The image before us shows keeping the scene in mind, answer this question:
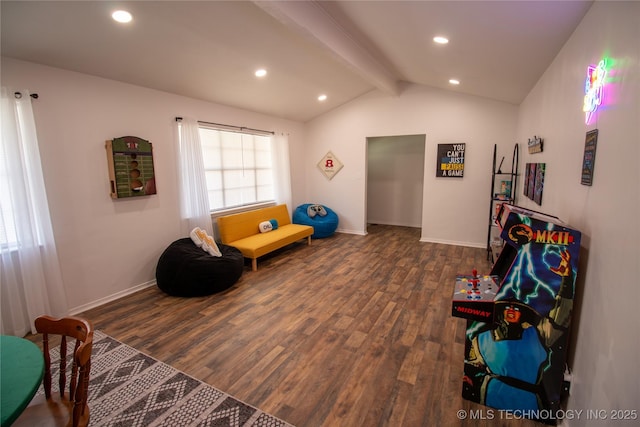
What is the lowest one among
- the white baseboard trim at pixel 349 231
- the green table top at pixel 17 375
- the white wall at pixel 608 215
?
the white baseboard trim at pixel 349 231

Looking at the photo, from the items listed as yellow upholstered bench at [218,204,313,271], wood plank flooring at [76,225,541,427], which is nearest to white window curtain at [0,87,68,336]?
wood plank flooring at [76,225,541,427]

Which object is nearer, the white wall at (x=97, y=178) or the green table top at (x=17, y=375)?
the green table top at (x=17, y=375)

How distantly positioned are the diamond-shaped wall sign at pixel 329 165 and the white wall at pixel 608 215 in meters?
4.60

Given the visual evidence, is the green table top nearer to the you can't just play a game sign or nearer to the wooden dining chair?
the wooden dining chair

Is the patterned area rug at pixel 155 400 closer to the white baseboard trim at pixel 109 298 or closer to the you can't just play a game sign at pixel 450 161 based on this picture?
the white baseboard trim at pixel 109 298

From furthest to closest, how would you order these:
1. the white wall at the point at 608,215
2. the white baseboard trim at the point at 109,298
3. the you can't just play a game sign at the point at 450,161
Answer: the you can't just play a game sign at the point at 450,161, the white baseboard trim at the point at 109,298, the white wall at the point at 608,215

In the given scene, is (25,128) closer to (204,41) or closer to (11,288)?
(11,288)

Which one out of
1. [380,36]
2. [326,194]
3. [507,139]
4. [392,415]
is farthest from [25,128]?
[507,139]

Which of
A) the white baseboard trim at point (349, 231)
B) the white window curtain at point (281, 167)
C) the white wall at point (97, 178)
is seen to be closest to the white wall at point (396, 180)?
the white baseboard trim at point (349, 231)

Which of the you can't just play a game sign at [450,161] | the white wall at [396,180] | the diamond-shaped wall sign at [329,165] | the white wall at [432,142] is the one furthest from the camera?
the white wall at [396,180]

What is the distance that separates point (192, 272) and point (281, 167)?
3.07 meters

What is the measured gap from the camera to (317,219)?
618cm

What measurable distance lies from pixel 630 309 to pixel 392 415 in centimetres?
135

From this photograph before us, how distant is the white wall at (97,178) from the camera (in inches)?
113
